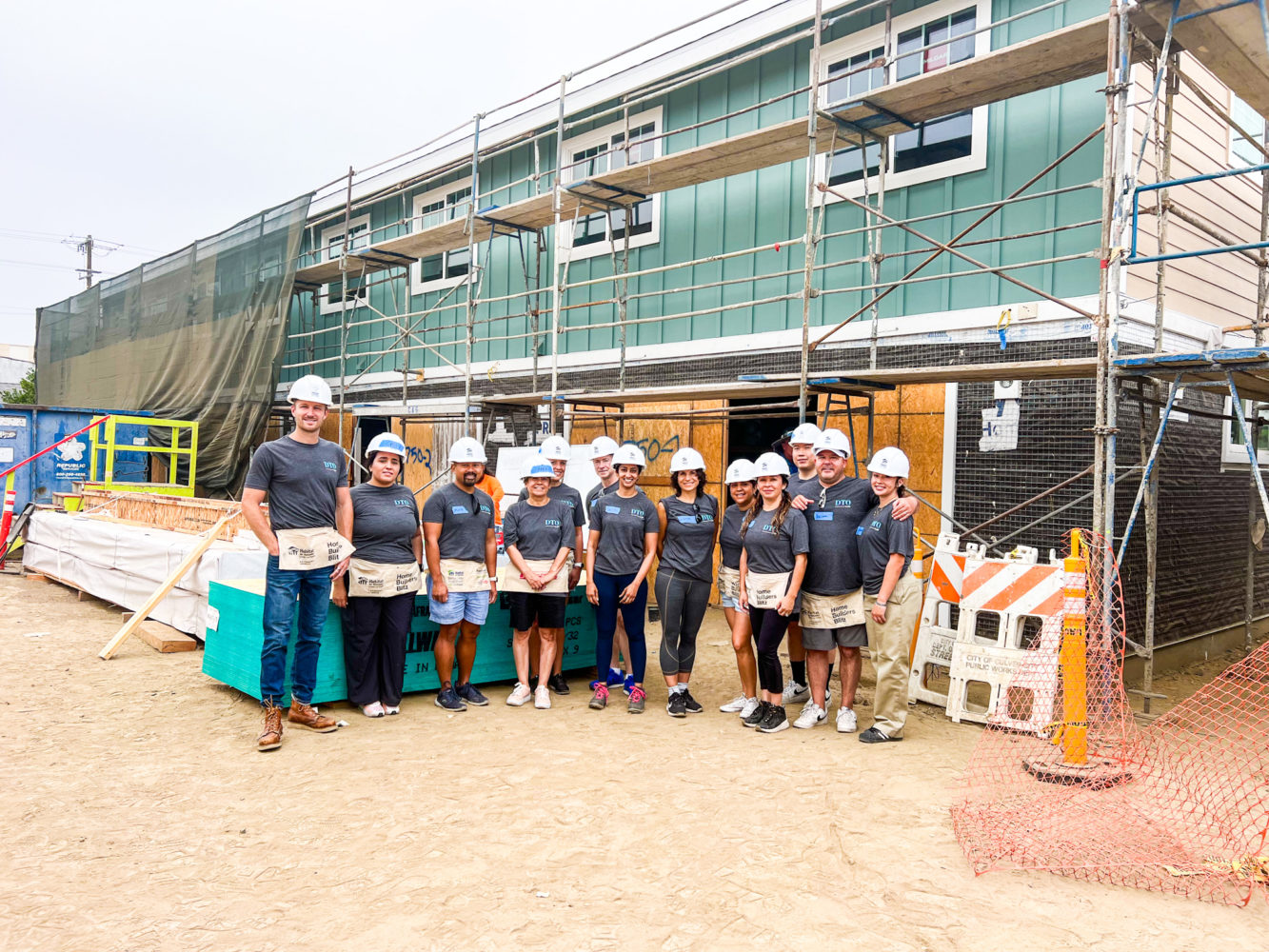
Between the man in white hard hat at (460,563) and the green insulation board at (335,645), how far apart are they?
26 centimetres

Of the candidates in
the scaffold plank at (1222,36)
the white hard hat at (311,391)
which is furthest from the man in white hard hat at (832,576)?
the scaffold plank at (1222,36)

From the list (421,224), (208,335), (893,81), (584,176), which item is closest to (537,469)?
(893,81)

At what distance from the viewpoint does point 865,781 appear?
4988 millimetres

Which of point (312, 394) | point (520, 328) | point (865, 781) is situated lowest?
point (865, 781)

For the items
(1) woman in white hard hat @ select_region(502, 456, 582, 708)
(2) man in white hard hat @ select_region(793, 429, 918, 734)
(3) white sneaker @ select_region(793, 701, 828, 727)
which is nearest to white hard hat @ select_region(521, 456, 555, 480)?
(1) woman in white hard hat @ select_region(502, 456, 582, 708)

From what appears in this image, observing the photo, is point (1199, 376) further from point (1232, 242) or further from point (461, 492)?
point (461, 492)

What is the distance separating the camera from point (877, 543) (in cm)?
581

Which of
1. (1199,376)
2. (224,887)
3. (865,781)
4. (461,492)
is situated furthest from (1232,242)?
(224,887)

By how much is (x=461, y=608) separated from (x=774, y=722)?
7.42 ft

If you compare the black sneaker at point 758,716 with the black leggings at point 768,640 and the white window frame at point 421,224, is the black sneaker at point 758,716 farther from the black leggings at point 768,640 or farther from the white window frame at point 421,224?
the white window frame at point 421,224

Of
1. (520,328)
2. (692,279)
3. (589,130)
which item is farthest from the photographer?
(520,328)

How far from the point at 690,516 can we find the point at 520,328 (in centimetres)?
732

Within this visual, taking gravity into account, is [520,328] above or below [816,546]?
above

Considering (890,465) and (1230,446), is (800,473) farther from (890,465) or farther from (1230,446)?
(1230,446)
